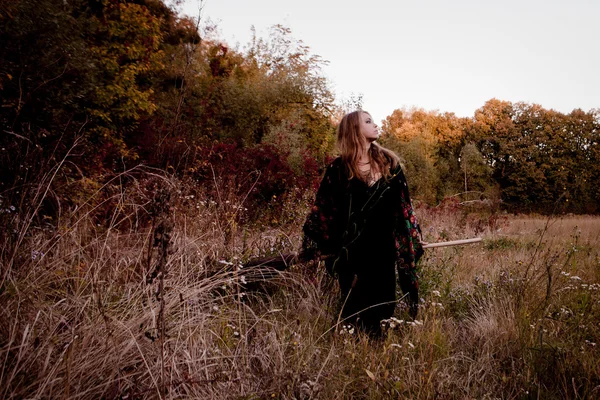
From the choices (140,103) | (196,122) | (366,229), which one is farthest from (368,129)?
(196,122)

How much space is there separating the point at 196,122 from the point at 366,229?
12.1 m

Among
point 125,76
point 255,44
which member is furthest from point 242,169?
point 255,44

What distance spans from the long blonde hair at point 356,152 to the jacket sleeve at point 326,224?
5.5 inches

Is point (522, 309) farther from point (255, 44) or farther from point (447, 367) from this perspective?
point (255, 44)

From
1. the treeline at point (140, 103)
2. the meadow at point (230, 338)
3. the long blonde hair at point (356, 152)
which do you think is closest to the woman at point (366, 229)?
the long blonde hair at point (356, 152)

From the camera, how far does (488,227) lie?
8.17m

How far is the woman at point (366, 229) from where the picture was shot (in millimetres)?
2889

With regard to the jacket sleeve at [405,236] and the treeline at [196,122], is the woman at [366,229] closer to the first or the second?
the jacket sleeve at [405,236]

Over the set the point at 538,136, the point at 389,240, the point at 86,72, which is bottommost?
the point at 389,240

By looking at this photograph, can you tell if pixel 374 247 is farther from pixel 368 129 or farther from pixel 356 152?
pixel 368 129

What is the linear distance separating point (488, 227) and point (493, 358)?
21.9ft

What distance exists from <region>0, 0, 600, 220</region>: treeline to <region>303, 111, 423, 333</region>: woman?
1.16m

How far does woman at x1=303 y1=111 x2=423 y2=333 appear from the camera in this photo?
2.89 m

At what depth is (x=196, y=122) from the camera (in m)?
13.6
